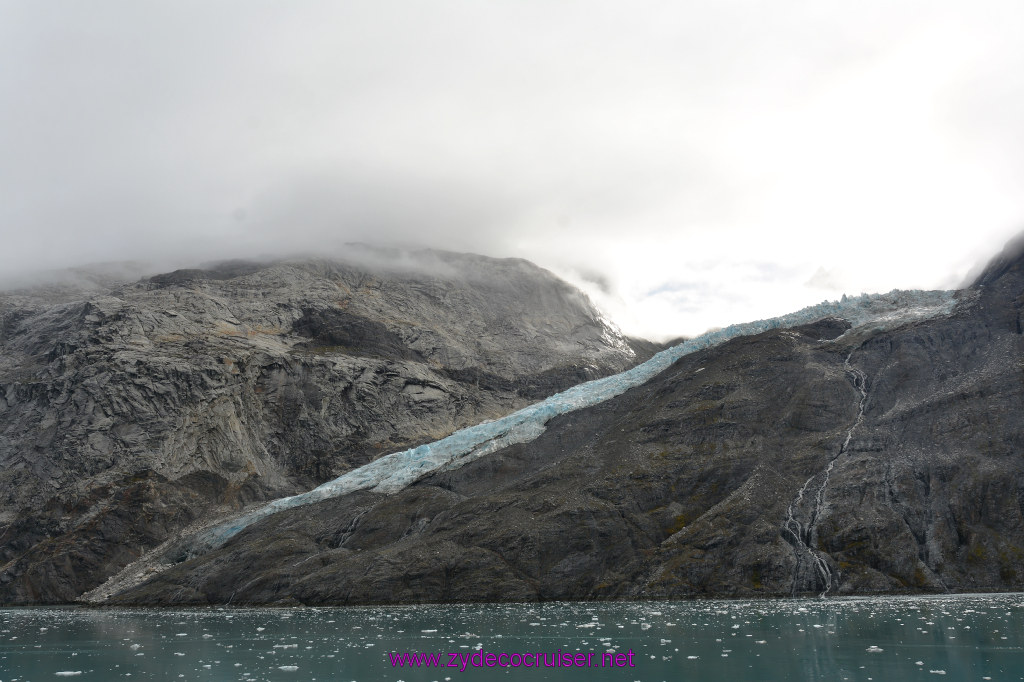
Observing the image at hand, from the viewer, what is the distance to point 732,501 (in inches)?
2470

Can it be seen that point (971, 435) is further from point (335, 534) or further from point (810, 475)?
point (335, 534)

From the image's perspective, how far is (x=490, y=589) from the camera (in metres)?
58.9

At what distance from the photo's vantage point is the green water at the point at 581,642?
85.3 feet

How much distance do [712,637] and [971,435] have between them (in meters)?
39.9

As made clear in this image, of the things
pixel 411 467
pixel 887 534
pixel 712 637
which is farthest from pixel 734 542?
pixel 411 467

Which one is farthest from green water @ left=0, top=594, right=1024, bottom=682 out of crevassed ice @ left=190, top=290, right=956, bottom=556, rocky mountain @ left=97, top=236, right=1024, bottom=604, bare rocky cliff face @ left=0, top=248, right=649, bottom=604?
bare rocky cliff face @ left=0, top=248, right=649, bottom=604

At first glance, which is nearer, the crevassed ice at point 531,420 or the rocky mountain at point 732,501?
the rocky mountain at point 732,501

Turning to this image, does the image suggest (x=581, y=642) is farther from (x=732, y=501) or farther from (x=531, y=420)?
(x=531, y=420)

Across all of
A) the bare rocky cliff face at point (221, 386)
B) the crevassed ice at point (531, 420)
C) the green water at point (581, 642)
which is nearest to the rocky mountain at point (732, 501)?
the crevassed ice at point (531, 420)

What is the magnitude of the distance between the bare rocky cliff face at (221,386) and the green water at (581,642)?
143ft

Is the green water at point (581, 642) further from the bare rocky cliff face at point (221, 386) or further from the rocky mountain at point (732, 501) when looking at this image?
the bare rocky cliff face at point (221, 386)

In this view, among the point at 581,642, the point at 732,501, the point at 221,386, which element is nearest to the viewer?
the point at 581,642

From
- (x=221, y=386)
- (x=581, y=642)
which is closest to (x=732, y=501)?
A: (x=581, y=642)

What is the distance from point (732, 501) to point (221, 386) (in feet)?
254
